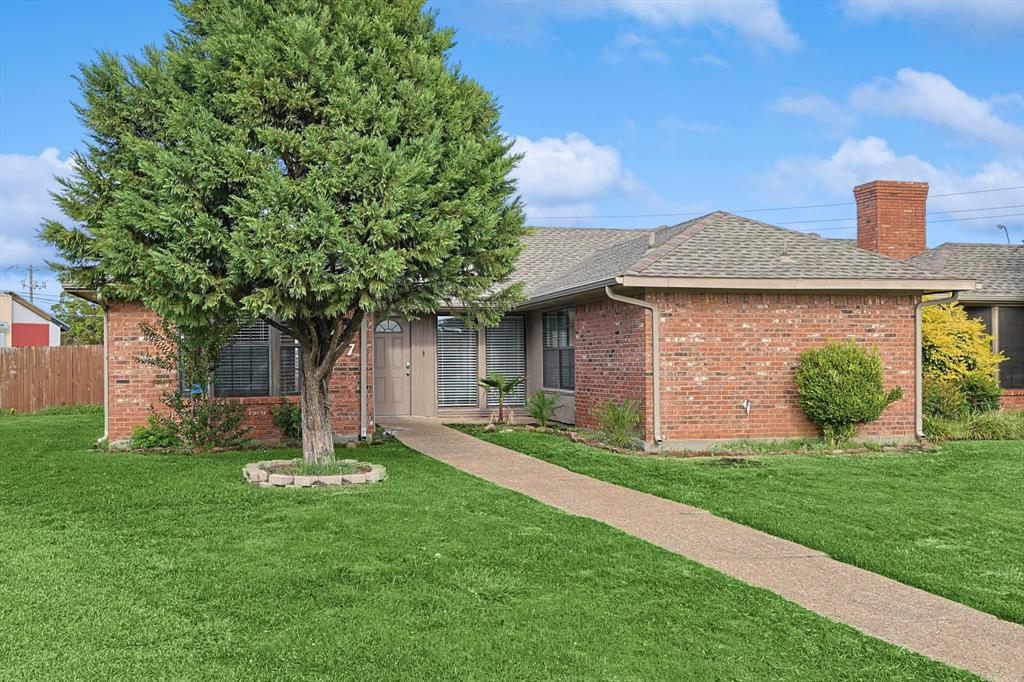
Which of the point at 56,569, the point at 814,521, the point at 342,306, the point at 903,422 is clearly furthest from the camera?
the point at 903,422

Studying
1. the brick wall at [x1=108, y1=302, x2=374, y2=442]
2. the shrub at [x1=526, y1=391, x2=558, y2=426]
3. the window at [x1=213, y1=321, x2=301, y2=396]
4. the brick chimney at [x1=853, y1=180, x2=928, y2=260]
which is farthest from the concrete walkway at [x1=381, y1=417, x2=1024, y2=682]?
the brick chimney at [x1=853, y1=180, x2=928, y2=260]

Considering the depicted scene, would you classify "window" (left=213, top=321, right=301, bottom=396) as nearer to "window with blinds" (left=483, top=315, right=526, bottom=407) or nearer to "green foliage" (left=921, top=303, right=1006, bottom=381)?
"window with blinds" (left=483, top=315, right=526, bottom=407)

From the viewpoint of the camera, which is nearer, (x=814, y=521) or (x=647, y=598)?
(x=647, y=598)

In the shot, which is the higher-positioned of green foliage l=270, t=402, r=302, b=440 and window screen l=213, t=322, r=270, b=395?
window screen l=213, t=322, r=270, b=395

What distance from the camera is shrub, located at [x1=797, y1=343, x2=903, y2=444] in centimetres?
1299

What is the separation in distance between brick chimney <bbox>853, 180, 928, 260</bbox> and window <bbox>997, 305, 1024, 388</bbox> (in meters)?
2.34

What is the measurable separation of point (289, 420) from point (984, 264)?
1532 centimetres

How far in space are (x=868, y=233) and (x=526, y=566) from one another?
15.6m

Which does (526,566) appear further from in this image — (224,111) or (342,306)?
(224,111)

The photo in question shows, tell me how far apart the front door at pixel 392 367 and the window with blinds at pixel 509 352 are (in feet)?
5.53

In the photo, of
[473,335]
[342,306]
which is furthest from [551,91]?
[342,306]

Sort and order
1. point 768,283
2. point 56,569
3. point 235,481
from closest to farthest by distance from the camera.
A: point 56,569
point 235,481
point 768,283

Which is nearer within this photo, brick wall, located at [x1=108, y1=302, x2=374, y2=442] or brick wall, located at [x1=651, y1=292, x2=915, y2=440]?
brick wall, located at [x1=651, y1=292, x2=915, y2=440]

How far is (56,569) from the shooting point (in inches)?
249
